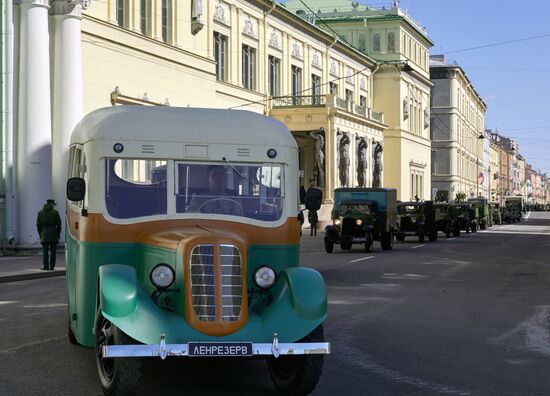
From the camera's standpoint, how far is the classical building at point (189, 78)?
96.8 ft

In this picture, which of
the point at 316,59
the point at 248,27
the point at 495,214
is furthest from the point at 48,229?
the point at 495,214

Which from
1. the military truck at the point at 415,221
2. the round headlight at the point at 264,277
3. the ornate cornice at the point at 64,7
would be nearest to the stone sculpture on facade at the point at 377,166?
the military truck at the point at 415,221

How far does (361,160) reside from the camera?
2650 inches

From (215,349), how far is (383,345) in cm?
430

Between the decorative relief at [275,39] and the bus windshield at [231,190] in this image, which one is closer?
the bus windshield at [231,190]

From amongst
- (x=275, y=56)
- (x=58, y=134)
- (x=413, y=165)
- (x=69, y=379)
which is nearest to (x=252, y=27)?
(x=275, y=56)

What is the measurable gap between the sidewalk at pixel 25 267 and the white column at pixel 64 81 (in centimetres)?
272

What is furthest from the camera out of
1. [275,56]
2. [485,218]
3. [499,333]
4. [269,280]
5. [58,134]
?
[485,218]

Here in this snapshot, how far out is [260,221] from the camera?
903 cm

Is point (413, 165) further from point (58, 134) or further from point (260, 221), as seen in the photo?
point (260, 221)

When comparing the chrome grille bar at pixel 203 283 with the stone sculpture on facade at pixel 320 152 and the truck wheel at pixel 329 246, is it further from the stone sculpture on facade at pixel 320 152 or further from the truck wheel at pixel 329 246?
the stone sculpture on facade at pixel 320 152

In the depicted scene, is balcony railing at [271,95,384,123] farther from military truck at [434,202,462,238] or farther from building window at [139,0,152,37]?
building window at [139,0,152,37]

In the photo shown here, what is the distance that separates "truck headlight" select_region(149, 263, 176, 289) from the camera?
798 cm

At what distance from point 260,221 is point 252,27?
4776cm
